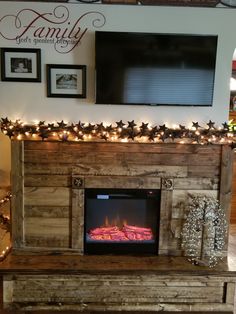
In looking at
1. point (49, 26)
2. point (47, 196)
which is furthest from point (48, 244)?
point (49, 26)

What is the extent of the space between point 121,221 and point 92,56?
59.9 inches

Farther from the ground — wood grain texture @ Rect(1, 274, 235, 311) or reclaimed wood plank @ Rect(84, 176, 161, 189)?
reclaimed wood plank @ Rect(84, 176, 161, 189)

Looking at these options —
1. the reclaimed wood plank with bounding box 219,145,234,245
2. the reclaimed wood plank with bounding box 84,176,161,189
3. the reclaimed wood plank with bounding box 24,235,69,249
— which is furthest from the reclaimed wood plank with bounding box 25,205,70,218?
the reclaimed wood plank with bounding box 219,145,234,245

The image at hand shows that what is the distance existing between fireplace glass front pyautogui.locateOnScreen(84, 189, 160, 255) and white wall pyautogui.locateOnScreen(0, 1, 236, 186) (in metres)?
0.67

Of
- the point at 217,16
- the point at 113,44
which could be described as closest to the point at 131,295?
the point at 113,44

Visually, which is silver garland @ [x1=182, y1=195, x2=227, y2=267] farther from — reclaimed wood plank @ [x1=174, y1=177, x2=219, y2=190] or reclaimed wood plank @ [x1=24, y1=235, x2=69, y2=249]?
reclaimed wood plank @ [x1=24, y1=235, x2=69, y2=249]

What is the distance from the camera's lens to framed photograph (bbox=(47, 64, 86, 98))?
2.74m

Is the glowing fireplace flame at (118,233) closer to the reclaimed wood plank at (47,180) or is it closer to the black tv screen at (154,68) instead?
the reclaimed wood plank at (47,180)

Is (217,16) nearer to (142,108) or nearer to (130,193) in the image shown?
(142,108)

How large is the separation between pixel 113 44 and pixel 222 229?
1.85 metres

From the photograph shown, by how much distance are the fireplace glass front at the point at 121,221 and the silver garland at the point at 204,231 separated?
0.97ft

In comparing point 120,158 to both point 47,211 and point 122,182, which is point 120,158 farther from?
point 47,211

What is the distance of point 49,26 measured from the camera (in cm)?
271

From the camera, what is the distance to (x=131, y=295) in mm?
2650
